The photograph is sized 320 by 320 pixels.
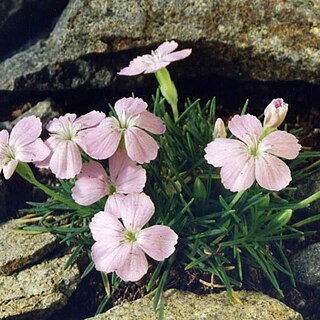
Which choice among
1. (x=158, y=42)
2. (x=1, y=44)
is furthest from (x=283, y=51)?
(x=1, y=44)

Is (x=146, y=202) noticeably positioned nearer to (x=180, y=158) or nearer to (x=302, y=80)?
(x=180, y=158)

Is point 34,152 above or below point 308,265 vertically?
above

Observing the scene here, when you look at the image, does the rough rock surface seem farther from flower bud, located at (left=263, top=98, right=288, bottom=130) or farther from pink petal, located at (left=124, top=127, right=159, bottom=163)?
pink petal, located at (left=124, top=127, right=159, bottom=163)

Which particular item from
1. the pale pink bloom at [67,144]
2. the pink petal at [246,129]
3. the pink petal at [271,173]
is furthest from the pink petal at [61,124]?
the pink petal at [271,173]

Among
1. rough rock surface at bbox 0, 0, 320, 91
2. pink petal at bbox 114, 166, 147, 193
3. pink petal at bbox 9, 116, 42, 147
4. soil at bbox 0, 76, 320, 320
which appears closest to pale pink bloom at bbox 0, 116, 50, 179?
pink petal at bbox 9, 116, 42, 147

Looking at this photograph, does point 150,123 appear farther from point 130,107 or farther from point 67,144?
point 67,144

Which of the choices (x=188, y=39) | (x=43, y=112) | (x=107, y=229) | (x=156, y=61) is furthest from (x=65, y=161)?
(x=188, y=39)
